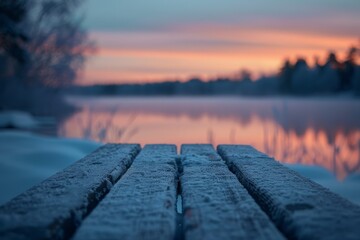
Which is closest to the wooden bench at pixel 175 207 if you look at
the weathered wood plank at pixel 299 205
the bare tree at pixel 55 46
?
the weathered wood plank at pixel 299 205

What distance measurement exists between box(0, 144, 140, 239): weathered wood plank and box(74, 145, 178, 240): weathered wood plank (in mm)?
60

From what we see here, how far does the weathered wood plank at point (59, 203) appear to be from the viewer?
2.99 ft

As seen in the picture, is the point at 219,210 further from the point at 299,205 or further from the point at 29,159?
the point at 29,159

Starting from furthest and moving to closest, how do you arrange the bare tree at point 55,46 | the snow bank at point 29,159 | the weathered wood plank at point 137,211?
the bare tree at point 55,46 < the snow bank at point 29,159 < the weathered wood plank at point 137,211

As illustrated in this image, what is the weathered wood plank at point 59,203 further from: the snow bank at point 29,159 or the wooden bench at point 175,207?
the snow bank at point 29,159

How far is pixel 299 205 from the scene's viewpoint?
107cm

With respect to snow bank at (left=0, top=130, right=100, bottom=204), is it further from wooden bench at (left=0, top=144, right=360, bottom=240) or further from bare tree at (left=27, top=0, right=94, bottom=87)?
bare tree at (left=27, top=0, right=94, bottom=87)

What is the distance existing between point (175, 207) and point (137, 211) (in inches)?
9.0

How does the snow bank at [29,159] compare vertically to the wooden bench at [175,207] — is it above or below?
below

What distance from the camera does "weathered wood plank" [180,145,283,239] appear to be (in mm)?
895

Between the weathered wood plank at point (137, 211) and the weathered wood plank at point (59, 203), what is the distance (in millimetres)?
60

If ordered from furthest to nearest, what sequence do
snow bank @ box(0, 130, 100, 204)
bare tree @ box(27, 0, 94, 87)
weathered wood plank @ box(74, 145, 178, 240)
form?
bare tree @ box(27, 0, 94, 87) → snow bank @ box(0, 130, 100, 204) → weathered wood plank @ box(74, 145, 178, 240)

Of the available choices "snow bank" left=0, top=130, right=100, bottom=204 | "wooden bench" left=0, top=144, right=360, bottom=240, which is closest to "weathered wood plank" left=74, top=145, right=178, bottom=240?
"wooden bench" left=0, top=144, right=360, bottom=240

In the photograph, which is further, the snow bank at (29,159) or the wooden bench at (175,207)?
the snow bank at (29,159)
